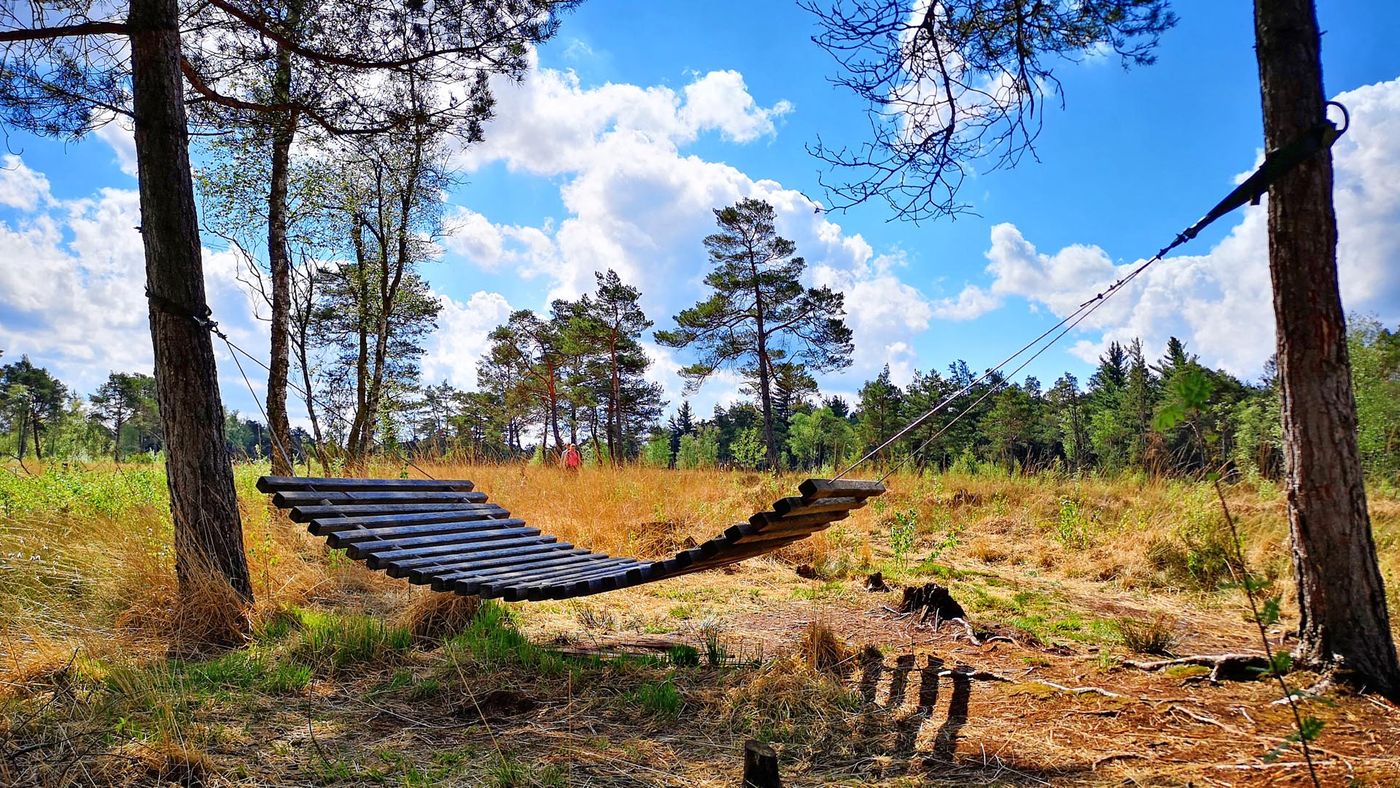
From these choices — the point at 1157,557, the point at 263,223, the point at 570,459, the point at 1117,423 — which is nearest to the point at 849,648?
the point at 1157,557

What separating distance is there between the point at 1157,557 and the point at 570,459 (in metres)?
6.17

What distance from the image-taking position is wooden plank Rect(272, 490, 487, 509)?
3.02 meters

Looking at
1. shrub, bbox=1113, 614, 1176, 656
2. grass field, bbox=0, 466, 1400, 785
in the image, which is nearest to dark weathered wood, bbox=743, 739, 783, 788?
grass field, bbox=0, 466, 1400, 785

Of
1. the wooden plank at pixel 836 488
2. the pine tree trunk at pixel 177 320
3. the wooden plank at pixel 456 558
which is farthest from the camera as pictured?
the pine tree trunk at pixel 177 320

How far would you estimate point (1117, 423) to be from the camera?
1312 inches

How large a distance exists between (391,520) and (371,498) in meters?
0.22

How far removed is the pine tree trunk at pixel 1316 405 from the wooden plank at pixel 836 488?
1.37m

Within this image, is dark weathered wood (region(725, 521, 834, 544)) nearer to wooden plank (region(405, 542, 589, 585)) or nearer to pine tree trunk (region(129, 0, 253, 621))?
wooden plank (region(405, 542, 589, 585))

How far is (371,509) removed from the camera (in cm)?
333

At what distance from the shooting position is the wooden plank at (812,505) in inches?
94.0

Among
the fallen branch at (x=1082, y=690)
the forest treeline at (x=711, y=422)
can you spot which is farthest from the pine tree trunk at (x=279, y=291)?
the fallen branch at (x=1082, y=690)

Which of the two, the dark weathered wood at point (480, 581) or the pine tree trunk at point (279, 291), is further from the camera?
the pine tree trunk at point (279, 291)

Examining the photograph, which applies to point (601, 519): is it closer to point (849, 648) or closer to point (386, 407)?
point (849, 648)

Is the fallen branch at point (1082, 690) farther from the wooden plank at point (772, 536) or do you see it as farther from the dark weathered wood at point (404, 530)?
the dark weathered wood at point (404, 530)
